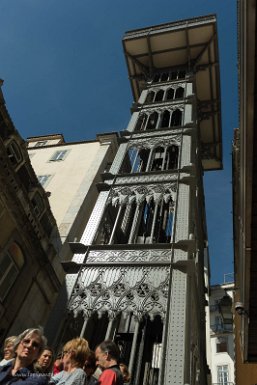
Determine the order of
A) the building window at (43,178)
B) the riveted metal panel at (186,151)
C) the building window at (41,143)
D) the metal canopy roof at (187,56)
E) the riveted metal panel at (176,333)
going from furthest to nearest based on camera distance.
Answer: the building window at (41,143) → the metal canopy roof at (187,56) → the building window at (43,178) → the riveted metal panel at (186,151) → the riveted metal panel at (176,333)

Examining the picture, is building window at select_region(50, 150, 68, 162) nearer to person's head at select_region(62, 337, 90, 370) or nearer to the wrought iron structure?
the wrought iron structure

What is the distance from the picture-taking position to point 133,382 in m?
7.54

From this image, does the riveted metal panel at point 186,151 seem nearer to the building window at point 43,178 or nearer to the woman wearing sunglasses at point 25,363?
the building window at point 43,178

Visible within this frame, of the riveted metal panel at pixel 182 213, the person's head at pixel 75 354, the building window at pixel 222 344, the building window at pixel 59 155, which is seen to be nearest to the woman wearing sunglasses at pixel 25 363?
the person's head at pixel 75 354

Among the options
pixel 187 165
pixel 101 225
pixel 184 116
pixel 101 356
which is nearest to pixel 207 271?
pixel 184 116

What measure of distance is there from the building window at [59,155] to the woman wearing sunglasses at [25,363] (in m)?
18.6

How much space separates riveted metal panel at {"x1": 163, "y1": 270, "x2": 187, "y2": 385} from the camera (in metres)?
6.75

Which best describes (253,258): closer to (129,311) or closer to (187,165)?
(129,311)

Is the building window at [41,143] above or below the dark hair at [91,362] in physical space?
above

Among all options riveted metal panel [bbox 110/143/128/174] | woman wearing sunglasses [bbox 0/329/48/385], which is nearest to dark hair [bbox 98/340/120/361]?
woman wearing sunglasses [bbox 0/329/48/385]

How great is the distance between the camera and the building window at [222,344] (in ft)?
132

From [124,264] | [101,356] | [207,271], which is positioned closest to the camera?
[101,356]

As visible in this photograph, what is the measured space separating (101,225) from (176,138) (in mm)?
5844

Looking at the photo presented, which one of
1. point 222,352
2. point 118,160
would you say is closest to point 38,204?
point 118,160
